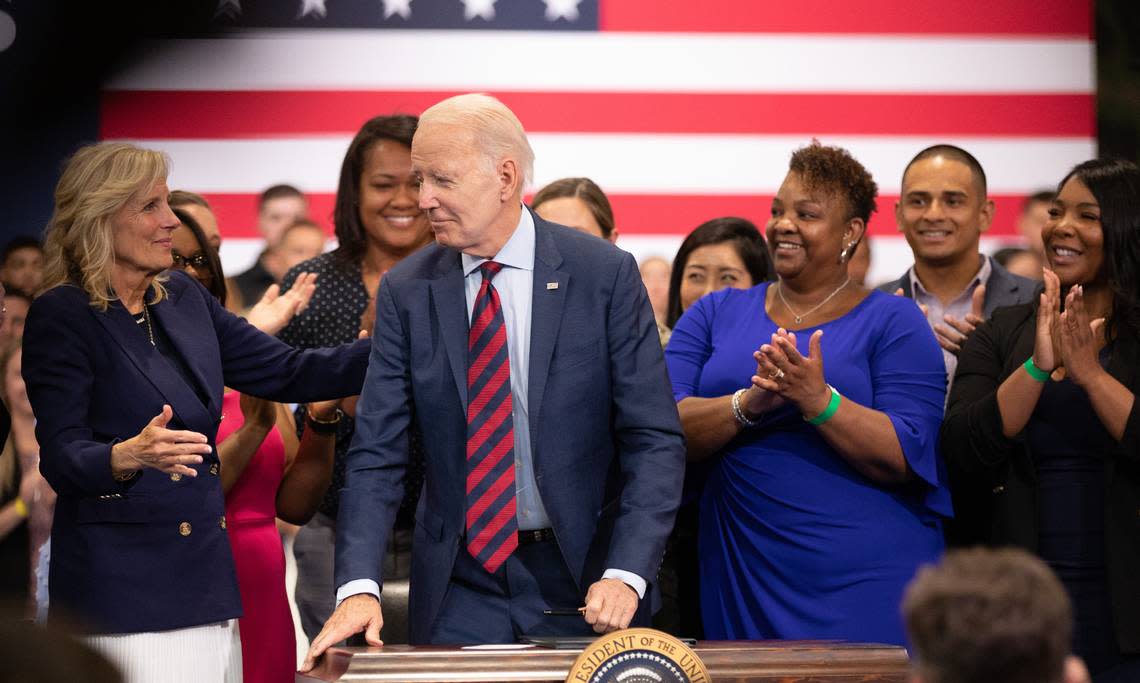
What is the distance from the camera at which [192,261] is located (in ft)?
11.5

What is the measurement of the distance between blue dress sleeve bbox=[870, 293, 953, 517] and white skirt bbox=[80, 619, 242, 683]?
1476 mm

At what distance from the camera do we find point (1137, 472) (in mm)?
3064

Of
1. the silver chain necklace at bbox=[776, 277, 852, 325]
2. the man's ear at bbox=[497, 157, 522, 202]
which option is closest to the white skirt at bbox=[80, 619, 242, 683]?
the man's ear at bbox=[497, 157, 522, 202]

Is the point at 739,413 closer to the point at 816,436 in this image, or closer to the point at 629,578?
the point at 816,436

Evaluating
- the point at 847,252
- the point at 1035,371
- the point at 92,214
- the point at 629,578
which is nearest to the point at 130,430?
the point at 92,214

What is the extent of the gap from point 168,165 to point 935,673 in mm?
2177

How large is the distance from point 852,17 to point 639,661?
14.2ft

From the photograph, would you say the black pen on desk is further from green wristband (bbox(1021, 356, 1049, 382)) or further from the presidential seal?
green wristband (bbox(1021, 356, 1049, 382))

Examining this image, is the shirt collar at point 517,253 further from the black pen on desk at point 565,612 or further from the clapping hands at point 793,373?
the black pen on desk at point 565,612

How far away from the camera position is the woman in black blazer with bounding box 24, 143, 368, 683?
2.67 metres

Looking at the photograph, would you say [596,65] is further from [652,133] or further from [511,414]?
[511,414]

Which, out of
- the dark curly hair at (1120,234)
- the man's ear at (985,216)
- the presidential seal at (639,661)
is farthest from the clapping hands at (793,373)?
the man's ear at (985,216)

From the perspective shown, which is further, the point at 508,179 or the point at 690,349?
the point at 690,349

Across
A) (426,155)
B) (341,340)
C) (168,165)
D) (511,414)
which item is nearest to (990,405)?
(511,414)
